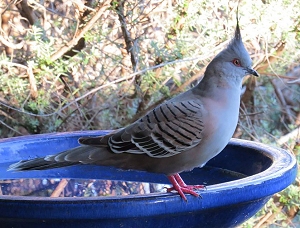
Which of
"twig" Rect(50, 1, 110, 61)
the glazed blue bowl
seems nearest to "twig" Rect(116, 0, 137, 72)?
"twig" Rect(50, 1, 110, 61)

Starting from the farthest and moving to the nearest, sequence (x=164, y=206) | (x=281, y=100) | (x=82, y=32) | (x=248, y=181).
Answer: (x=281, y=100) < (x=82, y=32) < (x=248, y=181) < (x=164, y=206)

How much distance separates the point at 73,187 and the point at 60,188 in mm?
52

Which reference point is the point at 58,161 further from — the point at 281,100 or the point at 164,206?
the point at 281,100

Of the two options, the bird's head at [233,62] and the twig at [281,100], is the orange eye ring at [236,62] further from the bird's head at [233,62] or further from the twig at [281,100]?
the twig at [281,100]

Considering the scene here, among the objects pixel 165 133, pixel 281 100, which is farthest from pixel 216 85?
pixel 281 100

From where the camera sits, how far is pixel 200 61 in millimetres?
3574

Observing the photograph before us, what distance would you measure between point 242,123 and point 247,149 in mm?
1827

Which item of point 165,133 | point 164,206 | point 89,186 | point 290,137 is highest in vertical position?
point 165,133

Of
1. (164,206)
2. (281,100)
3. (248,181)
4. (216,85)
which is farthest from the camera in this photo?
(281,100)

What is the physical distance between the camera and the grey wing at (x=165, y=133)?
6.51ft

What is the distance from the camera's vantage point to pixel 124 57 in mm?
3684

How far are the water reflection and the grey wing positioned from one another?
1.02 ft

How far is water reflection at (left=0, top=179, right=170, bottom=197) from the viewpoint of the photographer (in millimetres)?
2309

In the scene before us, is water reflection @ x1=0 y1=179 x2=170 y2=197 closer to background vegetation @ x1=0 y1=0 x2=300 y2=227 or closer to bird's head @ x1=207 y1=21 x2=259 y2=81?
bird's head @ x1=207 y1=21 x2=259 y2=81
